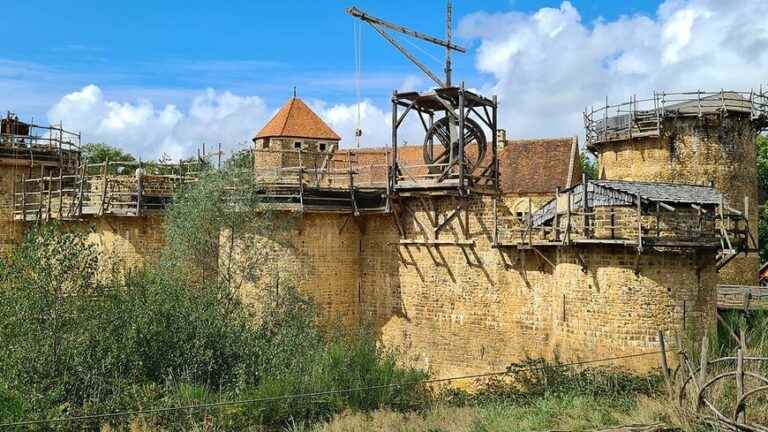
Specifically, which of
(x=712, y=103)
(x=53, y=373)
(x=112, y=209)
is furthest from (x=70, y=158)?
(x=712, y=103)

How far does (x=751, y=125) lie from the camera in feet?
89.0

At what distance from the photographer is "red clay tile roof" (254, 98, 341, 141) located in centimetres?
3612

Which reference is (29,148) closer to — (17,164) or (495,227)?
(17,164)

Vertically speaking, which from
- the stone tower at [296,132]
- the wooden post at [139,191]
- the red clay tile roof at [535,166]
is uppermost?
the stone tower at [296,132]

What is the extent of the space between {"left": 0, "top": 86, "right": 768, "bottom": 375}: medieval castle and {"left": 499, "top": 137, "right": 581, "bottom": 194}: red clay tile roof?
0.25 ft

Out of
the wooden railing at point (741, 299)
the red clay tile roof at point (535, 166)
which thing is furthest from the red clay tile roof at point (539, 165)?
the wooden railing at point (741, 299)

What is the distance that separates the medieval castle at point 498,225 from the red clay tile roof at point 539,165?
0.08 meters

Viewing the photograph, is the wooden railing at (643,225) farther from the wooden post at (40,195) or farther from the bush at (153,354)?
the wooden post at (40,195)

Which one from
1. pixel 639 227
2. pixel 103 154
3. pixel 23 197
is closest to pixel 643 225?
pixel 639 227

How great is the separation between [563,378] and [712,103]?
14.7 metres

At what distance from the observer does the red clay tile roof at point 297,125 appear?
3612 cm

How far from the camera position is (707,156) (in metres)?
26.4

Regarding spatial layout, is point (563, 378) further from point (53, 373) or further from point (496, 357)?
point (53, 373)

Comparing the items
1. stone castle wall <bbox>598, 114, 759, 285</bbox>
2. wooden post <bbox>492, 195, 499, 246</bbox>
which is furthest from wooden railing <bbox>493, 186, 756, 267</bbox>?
stone castle wall <bbox>598, 114, 759, 285</bbox>
